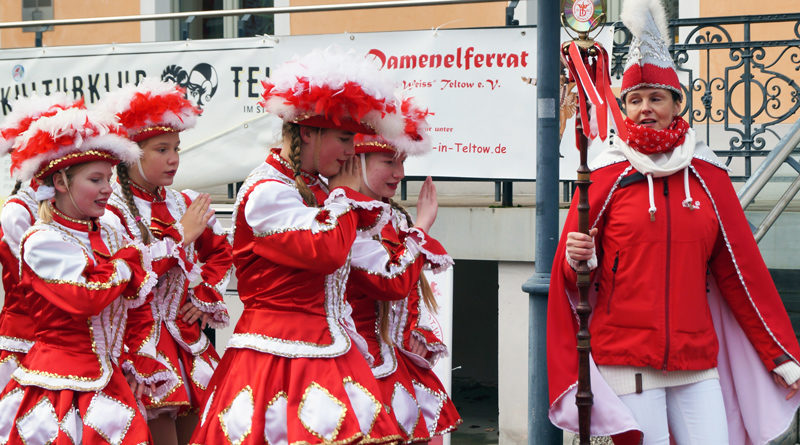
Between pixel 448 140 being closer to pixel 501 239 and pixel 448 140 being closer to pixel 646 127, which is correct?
pixel 501 239

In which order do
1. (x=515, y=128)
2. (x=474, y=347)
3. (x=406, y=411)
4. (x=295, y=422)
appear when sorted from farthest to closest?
(x=474, y=347) < (x=515, y=128) < (x=406, y=411) < (x=295, y=422)

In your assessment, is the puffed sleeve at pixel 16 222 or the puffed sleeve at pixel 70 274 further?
the puffed sleeve at pixel 16 222

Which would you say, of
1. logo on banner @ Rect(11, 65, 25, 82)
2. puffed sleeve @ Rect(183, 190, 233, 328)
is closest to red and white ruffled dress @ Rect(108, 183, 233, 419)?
puffed sleeve @ Rect(183, 190, 233, 328)

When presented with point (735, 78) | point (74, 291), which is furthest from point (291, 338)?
point (735, 78)

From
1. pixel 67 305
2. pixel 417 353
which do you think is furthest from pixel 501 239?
pixel 67 305

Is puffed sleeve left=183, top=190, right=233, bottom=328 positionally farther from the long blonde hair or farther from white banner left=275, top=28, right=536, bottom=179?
white banner left=275, top=28, right=536, bottom=179

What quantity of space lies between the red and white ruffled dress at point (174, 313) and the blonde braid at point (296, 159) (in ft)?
4.54

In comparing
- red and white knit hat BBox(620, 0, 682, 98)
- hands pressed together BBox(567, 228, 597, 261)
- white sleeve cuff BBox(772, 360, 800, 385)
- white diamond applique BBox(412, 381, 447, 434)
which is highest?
red and white knit hat BBox(620, 0, 682, 98)

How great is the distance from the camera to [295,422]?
3.94m

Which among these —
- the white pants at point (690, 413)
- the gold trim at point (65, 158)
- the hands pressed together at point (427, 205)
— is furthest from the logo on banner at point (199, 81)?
the white pants at point (690, 413)

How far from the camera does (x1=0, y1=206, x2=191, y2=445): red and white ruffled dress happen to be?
4516 mm

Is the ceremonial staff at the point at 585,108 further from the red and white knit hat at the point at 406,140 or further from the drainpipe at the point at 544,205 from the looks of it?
the red and white knit hat at the point at 406,140

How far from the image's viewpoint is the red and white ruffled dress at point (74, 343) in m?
4.52

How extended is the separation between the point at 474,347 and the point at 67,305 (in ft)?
20.3
